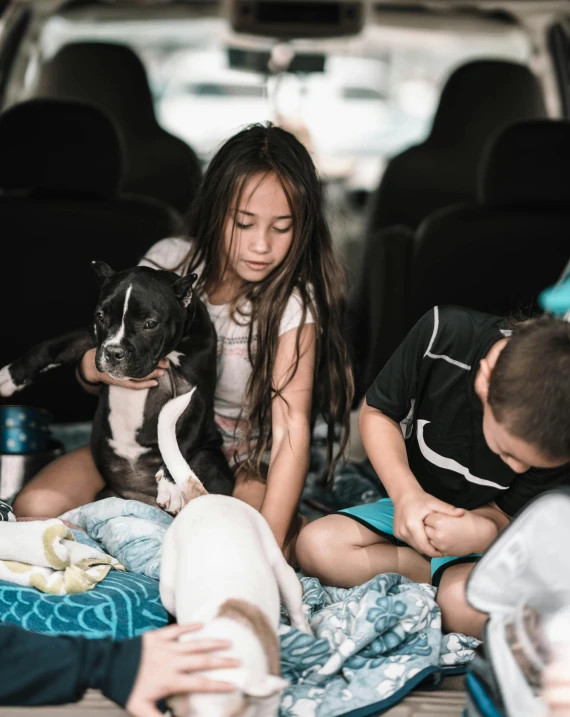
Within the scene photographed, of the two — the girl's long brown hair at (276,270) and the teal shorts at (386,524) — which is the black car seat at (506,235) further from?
the teal shorts at (386,524)

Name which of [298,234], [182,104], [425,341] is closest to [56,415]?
[298,234]

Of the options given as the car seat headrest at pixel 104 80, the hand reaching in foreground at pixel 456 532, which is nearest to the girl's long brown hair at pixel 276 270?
the hand reaching in foreground at pixel 456 532

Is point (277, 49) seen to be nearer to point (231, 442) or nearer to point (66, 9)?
point (66, 9)

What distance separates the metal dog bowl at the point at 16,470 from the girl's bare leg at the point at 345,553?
78cm

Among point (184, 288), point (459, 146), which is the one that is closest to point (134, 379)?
point (184, 288)

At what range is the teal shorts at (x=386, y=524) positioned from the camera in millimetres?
1979

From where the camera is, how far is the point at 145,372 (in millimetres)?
2045

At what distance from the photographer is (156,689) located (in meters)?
1.42

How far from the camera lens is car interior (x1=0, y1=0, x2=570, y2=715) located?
2.60m

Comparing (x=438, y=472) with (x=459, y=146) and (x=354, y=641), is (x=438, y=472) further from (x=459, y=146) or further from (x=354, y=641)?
(x=459, y=146)

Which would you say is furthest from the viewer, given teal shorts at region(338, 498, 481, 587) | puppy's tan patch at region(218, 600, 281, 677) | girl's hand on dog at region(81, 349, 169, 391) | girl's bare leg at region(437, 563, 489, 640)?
girl's hand on dog at region(81, 349, 169, 391)

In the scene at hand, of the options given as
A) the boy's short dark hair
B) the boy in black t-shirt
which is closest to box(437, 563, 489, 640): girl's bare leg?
the boy in black t-shirt

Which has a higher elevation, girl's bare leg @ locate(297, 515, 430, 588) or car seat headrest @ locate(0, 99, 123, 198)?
car seat headrest @ locate(0, 99, 123, 198)

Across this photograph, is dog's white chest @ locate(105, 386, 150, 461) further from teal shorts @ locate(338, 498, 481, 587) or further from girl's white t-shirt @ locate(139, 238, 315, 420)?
teal shorts @ locate(338, 498, 481, 587)
